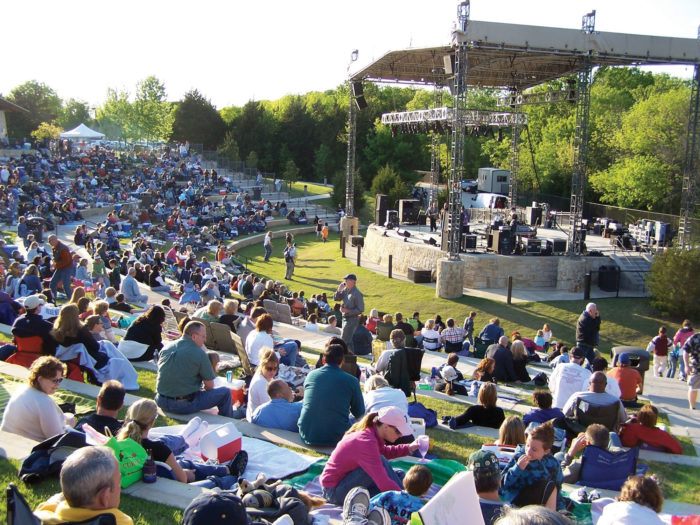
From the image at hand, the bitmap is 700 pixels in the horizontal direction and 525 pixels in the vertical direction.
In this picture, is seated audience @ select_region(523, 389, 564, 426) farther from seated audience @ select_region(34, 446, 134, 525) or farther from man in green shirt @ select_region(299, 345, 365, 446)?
seated audience @ select_region(34, 446, 134, 525)

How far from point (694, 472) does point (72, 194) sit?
1229 inches

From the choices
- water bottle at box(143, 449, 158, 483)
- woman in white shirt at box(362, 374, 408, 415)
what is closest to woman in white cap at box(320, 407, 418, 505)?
water bottle at box(143, 449, 158, 483)

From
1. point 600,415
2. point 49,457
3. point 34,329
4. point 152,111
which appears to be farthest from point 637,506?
point 152,111

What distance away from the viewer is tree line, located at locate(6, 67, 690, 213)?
124ft

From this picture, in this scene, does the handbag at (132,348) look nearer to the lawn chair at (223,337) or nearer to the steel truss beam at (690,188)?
the lawn chair at (223,337)

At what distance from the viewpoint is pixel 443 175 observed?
177ft

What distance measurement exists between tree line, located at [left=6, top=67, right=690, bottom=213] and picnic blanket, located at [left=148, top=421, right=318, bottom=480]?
36.0 metres

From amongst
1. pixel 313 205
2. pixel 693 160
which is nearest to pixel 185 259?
pixel 693 160

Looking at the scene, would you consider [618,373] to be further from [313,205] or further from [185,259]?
[313,205]

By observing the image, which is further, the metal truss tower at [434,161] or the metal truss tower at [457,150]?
the metal truss tower at [434,161]

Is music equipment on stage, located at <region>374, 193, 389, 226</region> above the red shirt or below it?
above

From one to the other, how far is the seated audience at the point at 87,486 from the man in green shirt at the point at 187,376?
3.41 m

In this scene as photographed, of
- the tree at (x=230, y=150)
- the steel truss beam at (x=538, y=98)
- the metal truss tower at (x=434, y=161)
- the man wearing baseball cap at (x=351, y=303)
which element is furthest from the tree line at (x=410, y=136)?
the man wearing baseball cap at (x=351, y=303)

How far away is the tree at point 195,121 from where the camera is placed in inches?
2354
